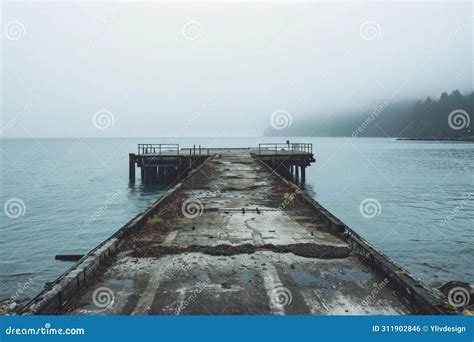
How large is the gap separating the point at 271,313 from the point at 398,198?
27187 mm

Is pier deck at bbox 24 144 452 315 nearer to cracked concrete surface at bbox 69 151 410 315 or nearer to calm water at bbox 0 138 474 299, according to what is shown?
cracked concrete surface at bbox 69 151 410 315

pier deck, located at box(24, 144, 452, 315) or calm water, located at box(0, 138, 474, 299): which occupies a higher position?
pier deck, located at box(24, 144, 452, 315)

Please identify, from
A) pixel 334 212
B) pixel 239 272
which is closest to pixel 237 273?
pixel 239 272

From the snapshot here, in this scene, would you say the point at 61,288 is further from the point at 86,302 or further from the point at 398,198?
the point at 398,198

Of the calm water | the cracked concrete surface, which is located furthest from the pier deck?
the calm water

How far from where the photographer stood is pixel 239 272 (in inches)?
267

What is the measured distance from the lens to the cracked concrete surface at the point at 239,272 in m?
5.46

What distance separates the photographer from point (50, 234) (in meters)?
18.4

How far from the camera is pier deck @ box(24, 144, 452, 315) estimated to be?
541 cm

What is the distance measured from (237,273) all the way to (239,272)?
0.06 meters

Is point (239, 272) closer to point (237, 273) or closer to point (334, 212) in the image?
point (237, 273)

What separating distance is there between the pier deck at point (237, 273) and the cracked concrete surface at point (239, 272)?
0.06ft

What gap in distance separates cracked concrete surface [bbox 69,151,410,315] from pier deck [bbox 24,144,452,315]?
0.02m

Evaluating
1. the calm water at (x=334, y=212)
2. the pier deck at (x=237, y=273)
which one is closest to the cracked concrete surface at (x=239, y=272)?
the pier deck at (x=237, y=273)
